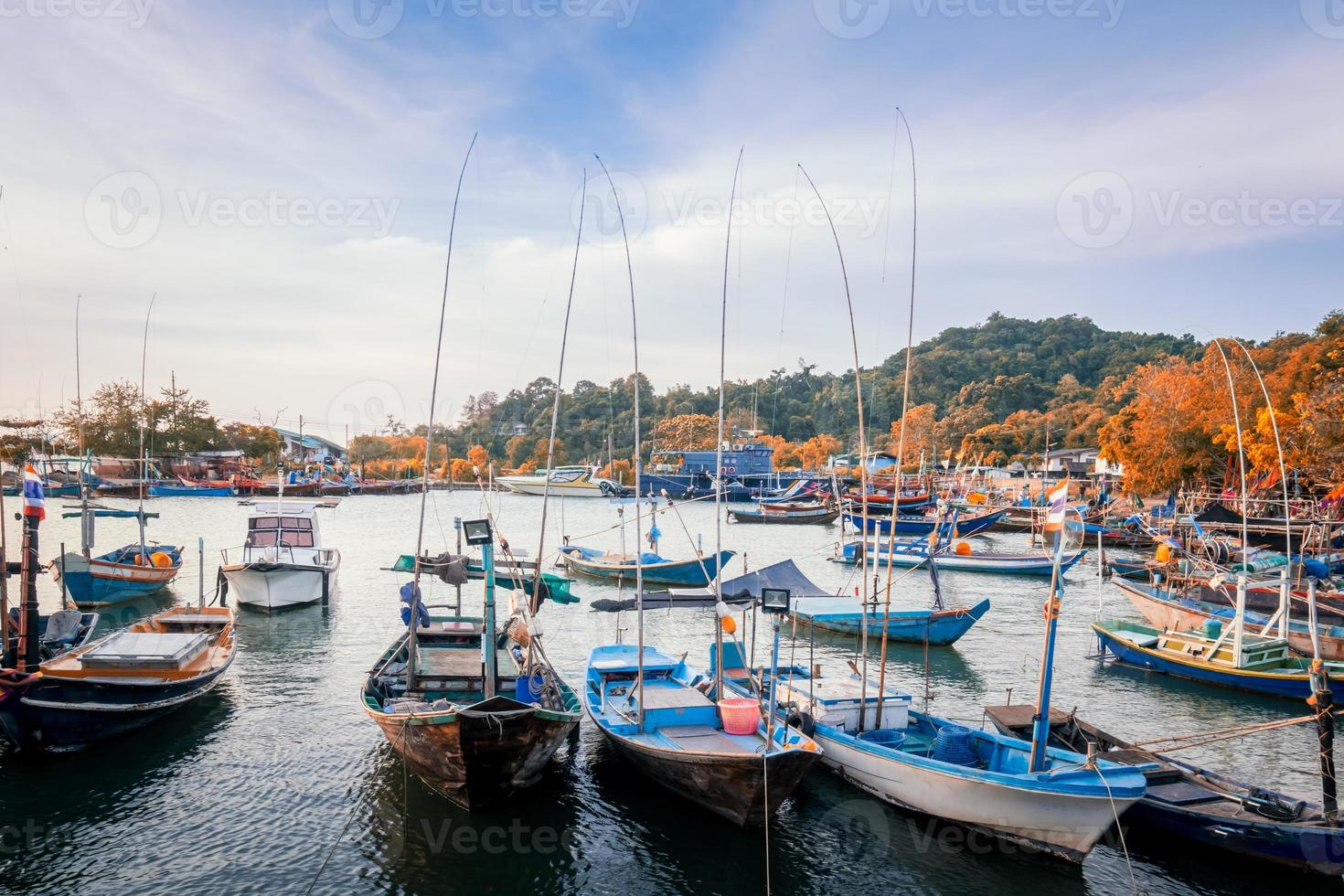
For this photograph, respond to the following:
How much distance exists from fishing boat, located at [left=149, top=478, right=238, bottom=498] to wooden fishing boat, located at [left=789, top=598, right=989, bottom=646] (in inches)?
3293

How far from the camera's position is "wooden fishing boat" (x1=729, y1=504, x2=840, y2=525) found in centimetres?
7038

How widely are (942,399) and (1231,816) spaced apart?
11594cm

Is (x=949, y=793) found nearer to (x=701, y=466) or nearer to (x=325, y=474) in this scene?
(x=701, y=466)

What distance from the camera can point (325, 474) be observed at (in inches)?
4309

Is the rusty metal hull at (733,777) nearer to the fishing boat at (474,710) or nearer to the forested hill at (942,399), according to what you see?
the fishing boat at (474,710)

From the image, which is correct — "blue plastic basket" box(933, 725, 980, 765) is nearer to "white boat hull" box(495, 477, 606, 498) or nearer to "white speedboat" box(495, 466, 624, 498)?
"white speedboat" box(495, 466, 624, 498)

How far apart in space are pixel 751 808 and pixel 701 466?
93.9 metres

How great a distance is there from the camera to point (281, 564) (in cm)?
2698

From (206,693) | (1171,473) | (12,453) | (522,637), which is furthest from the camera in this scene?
(12,453)

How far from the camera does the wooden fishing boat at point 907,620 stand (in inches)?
937

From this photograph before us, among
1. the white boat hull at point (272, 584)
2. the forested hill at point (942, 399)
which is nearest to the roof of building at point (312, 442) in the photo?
the forested hill at point (942, 399)

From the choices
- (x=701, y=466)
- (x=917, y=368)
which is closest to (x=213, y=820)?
(x=701, y=466)

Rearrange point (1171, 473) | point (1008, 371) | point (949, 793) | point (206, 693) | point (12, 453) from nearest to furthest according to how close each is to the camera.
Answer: point (949, 793), point (206, 693), point (1171, 473), point (12, 453), point (1008, 371)

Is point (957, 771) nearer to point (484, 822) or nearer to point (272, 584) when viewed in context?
point (484, 822)
